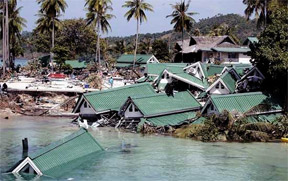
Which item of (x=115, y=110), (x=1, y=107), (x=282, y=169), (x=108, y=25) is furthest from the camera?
(x=108, y=25)

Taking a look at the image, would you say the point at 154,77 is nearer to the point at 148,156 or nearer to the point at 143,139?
the point at 143,139

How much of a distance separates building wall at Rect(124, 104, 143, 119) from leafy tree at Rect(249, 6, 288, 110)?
438 inches

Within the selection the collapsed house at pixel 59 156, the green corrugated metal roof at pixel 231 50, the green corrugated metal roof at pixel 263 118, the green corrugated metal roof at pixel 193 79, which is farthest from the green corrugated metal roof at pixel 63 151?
the green corrugated metal roof at pixel 231 50

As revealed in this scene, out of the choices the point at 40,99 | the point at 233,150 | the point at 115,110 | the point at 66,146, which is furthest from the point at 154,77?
the point at 66,146

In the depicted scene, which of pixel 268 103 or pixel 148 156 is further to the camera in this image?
pixel 268 103

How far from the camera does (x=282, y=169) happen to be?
1150 inches

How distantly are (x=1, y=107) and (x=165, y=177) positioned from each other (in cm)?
2873

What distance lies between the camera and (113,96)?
44.9 m

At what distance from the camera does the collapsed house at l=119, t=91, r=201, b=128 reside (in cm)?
4069

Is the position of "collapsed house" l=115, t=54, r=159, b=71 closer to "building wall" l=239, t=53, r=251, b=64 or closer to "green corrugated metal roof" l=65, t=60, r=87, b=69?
"green corrugated metal roof" l=65, t=60, r=87, b=69

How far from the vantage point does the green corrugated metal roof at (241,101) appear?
3941 centimetres

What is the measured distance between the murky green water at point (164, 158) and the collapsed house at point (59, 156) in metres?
0.72

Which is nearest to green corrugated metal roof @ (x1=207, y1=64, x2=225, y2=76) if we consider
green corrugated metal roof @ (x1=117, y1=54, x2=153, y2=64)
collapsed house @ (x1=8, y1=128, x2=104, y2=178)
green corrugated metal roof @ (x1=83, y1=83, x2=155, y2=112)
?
green corrugated metal roof @ (x1=83, y1=83, x2=155, y2=112)

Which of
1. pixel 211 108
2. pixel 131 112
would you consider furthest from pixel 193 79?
pixel 131 112
